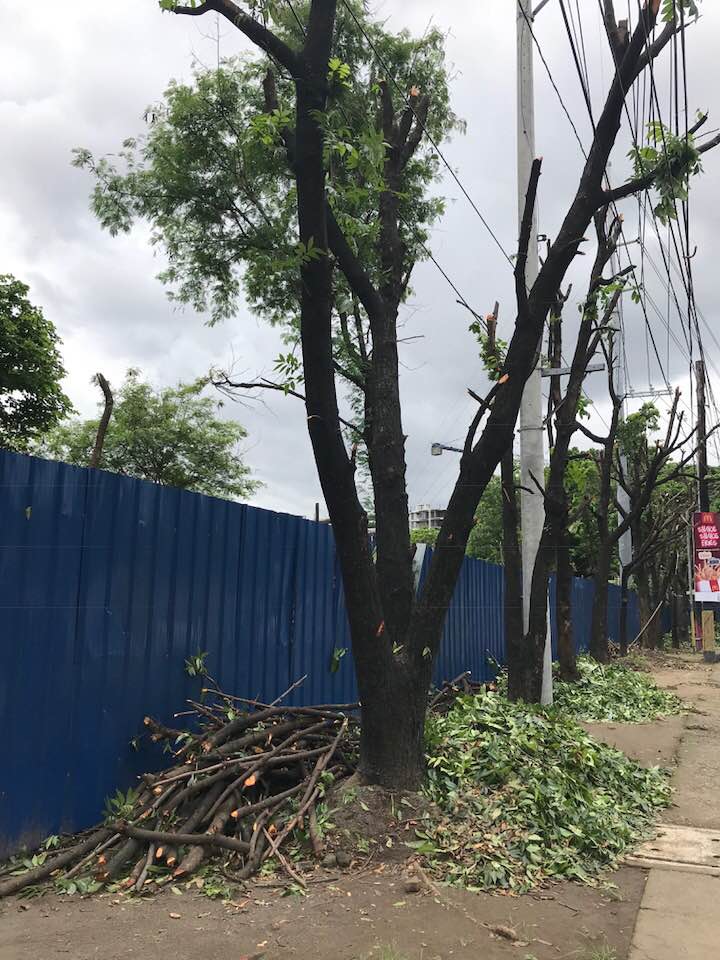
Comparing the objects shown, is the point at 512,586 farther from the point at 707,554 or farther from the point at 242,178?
the point at 707,554

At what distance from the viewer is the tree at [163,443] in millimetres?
30281

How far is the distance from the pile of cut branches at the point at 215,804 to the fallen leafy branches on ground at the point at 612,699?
576 cm

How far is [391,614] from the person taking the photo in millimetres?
6039

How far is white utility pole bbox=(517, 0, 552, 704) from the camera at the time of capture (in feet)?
32.1

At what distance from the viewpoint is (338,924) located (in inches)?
154

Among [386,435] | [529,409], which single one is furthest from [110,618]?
[529,409]

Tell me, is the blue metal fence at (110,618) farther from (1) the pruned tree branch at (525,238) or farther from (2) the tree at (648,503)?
(2) the tree at (648,503)

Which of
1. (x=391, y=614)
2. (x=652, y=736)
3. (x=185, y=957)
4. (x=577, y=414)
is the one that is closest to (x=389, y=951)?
(x=185, y=957)

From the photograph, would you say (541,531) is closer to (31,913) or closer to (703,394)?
(31,913)

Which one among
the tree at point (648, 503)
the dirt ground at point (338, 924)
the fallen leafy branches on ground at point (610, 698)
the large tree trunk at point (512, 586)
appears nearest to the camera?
the dirt ground at point (338, 924)

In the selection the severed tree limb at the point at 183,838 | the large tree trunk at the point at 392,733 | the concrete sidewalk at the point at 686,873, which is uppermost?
the large tree trunk at the point at 392,733

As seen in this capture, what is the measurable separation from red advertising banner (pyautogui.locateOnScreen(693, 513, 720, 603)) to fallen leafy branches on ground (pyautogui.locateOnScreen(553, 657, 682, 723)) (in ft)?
39.2

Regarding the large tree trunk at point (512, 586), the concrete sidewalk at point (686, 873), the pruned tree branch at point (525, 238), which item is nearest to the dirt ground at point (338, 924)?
the concrete sidewalk at point (686, 873)

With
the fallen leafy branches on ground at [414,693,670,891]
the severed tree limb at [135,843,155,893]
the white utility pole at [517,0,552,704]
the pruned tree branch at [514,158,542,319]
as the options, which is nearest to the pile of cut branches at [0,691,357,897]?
the severed tree limb at [135,843,155,893]
